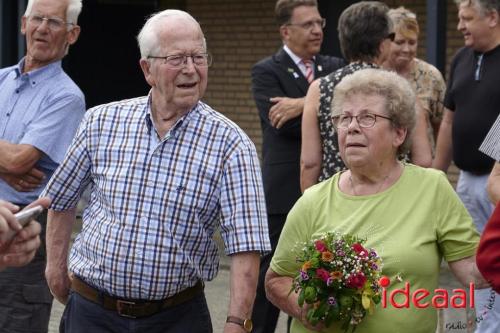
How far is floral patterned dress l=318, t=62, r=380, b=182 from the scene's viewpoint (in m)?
6.38

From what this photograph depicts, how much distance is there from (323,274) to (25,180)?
2.07 meters

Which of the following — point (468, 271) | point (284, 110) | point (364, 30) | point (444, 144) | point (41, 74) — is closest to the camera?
point (468, 271)

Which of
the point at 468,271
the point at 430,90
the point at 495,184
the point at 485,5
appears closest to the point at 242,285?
the point at 468,271

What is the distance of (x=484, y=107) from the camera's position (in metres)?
6.88

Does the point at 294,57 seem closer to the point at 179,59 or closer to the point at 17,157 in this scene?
the point at 17,157

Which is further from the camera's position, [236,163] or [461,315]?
[461,315]

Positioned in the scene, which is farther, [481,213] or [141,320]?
[481,213]

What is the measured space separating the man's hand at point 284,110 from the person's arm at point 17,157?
5.62ft

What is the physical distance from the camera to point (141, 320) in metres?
4.70

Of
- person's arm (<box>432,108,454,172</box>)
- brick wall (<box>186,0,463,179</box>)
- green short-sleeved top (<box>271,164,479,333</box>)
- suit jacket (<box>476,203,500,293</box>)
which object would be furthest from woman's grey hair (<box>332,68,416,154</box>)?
brick wall (<box>186,0,463,179</box>)

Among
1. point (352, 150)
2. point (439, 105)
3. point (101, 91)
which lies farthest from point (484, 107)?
point (101, 91)

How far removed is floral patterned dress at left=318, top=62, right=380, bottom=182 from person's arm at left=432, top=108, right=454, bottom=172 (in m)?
1.01

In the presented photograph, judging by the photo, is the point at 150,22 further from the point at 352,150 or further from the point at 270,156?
the point at 270,156

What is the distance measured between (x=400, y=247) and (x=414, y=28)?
372 centimetres
